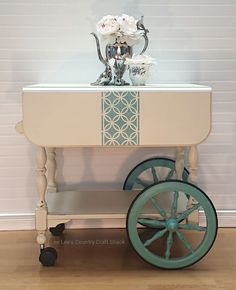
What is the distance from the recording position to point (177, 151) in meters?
2.62

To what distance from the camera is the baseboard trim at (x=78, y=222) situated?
2773 millimetres

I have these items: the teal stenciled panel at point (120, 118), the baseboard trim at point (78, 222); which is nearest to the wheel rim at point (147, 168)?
the baseboard trim at point (78, 222)

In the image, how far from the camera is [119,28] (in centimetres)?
238

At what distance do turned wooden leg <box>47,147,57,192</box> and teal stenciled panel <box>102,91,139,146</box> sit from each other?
0.60m

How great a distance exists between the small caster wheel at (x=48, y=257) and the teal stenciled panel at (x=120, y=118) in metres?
0.56

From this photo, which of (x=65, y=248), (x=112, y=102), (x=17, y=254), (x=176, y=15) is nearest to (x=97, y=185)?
(x=65, y=248)

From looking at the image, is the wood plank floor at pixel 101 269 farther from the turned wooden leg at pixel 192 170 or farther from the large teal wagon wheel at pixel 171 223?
the turned wooden leg at pixel 192 170

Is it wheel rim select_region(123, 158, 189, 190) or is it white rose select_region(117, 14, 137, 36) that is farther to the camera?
wheel rim select_region(123, 158, 189, 190)

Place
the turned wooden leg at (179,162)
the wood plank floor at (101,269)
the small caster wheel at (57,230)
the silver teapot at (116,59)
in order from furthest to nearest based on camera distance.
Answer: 1. the small caster wheel at (57,230)
2. the turned wooden leg at (179,162)
3. the silver teapot at (116,59)
4. the wood plank floor at (101,269)

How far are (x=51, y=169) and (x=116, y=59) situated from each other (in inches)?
27.8

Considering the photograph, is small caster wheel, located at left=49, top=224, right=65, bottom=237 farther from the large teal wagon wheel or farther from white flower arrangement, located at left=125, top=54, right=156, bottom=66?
A: white flower arrangement, located at left=125, top=54, right=156, bottom=66

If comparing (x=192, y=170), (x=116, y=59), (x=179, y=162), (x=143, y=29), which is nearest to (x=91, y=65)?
(x=116, y=59)

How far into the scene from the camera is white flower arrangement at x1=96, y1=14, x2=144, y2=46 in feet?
7.77

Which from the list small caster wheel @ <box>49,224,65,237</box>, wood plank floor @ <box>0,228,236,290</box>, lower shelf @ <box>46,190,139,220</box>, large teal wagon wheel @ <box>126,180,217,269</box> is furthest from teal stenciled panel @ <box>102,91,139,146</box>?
small caster wheel @ <box>49,224,65,237</box>
